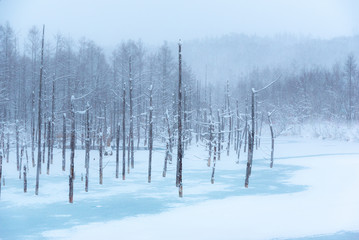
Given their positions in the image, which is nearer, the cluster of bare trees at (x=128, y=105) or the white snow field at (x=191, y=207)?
the white snow field at (x=191, y=207)

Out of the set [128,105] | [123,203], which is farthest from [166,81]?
[123,203]

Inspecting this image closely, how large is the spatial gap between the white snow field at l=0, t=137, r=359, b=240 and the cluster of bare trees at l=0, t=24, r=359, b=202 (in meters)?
1.46

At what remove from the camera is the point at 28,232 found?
12.1 metres

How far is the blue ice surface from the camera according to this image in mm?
13062

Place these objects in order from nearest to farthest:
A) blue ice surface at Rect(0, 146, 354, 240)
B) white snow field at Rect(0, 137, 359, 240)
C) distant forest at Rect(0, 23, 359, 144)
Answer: white snow field at Rect(0, 137, 359, 240)
blue ice surface at Rect(0, 146, 354, 240)
distant forest at Rect(0, 23, 359, 144)

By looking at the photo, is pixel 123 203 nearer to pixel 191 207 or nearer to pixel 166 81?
pixel 191 207

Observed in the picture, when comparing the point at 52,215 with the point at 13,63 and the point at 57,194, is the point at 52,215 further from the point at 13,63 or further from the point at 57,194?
the point at 13,63

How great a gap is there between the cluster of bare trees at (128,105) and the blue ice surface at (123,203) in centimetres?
117

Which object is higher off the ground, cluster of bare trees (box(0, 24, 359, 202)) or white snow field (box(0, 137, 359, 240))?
cluster of bare trees (box(0, 24, 359, 202))

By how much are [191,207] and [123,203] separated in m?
3.78

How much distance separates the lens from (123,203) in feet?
54.6

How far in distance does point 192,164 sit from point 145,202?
15742 millimetres

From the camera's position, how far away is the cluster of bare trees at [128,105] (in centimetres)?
2392

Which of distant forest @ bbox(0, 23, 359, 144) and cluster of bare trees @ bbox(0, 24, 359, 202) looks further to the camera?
distant forest @ bbox(0, 23, 359, 144)
